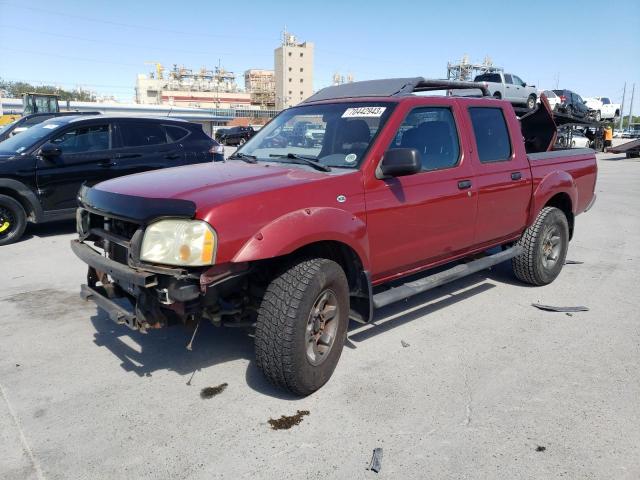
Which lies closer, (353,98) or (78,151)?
(353,98)

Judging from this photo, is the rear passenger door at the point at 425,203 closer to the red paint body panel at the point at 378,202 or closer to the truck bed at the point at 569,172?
the red paint body panel at the point at 378,202

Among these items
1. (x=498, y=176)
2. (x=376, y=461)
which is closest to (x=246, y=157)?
(x=498, y=176)

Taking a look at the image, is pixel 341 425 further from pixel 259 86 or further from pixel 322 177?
pixel 259 86

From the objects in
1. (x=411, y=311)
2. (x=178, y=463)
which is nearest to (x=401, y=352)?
(x=411, y=311)

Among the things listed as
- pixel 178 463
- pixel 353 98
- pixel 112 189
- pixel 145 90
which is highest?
pixel 145 90

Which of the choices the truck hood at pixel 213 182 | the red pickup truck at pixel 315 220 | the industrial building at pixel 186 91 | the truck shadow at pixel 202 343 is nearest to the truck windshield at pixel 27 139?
the truck shadow at pixel 202 343

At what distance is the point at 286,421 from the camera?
9.94ft

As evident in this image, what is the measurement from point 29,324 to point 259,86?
133 meters

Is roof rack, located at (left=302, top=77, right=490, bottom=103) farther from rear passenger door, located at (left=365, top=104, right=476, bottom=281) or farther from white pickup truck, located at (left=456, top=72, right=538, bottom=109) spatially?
white pickup truck, located at (left=456, top=72, right=538, bottom=109)

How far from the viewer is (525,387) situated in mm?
3408

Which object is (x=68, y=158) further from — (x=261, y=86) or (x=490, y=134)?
(x=261, y=86)

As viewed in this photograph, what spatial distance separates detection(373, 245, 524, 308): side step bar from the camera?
12.2 feet

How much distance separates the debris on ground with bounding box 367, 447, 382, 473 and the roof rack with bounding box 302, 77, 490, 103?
108 inches

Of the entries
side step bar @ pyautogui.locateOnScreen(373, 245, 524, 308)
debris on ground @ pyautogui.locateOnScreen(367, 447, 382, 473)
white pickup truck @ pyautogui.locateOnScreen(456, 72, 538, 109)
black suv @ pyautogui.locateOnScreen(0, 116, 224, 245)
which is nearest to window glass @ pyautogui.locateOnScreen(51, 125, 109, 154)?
black suv @ pyautogui.locateOnScreen(0, 116, 224, 245)
